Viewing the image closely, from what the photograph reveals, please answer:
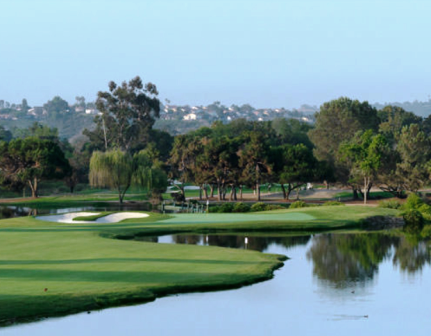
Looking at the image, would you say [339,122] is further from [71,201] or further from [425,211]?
[425,211]

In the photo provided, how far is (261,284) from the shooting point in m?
34.2

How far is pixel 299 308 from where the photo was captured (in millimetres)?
29500

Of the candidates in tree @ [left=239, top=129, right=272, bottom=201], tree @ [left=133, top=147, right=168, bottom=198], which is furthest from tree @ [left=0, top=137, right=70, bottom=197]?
tree @ [left=239, top=129, right=272, bottom=201]

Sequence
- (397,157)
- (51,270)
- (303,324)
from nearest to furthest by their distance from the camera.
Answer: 1. (303,324)
2. (51,270)
3. (397,157)

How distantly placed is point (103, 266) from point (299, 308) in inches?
411

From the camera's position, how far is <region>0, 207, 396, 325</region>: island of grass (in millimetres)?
28531

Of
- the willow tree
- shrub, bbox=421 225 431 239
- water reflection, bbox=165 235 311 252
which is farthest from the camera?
the willow tree

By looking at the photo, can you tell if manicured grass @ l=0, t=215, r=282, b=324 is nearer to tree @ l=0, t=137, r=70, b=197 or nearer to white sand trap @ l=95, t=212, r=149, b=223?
white sand trap @ l=95, t=212, r=149, b=223

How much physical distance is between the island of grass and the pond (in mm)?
873

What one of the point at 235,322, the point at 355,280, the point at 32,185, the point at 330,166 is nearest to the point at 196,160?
the point at 330,166

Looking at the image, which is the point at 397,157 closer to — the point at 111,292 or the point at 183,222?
the point at 183,222

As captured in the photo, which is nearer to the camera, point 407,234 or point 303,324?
point 303,324

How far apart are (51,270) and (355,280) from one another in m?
14.0

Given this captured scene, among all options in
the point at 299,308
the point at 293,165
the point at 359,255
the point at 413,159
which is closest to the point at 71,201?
the point at 293,165
